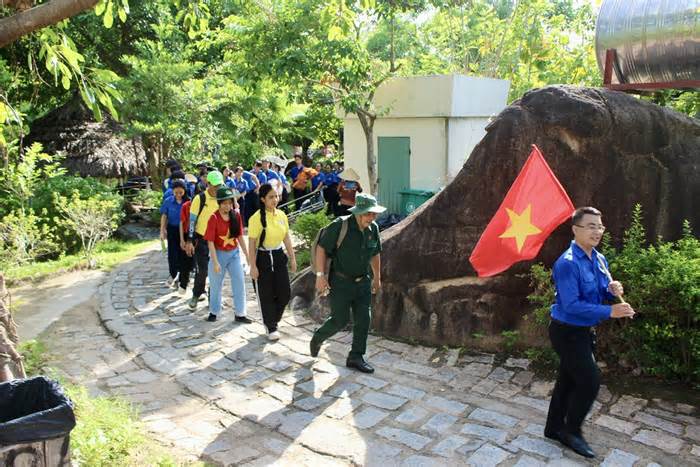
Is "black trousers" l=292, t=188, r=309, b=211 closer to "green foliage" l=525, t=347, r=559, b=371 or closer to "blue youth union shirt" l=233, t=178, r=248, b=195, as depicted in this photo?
"blue youth union shirt" l=233, t=178, r=248, b=195

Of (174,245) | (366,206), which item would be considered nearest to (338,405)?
(366,206)

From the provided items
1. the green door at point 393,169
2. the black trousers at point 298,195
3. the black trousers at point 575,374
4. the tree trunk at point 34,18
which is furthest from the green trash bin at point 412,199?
the tree trunk at point 34,18

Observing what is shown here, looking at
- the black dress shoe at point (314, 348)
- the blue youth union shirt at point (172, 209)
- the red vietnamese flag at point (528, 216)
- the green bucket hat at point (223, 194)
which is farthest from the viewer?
the blue youth union shirt at point (172, 209)

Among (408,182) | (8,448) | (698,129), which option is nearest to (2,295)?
→ (8,448)

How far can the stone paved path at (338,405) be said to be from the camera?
4.58 metres

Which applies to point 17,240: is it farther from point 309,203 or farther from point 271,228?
point 309,203

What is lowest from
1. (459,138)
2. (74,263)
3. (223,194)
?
(74,263)

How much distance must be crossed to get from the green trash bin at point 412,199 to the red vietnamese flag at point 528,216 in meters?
7.26

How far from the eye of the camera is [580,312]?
163 inches

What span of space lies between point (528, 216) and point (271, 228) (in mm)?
2920

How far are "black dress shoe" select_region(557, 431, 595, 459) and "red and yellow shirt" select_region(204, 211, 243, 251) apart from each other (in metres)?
4.60

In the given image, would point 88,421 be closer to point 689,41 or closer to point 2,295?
point 2,295

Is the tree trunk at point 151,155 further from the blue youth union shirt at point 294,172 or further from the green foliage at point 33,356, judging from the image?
the green foliage at point 33,356

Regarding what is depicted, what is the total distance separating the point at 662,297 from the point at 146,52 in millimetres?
16177
